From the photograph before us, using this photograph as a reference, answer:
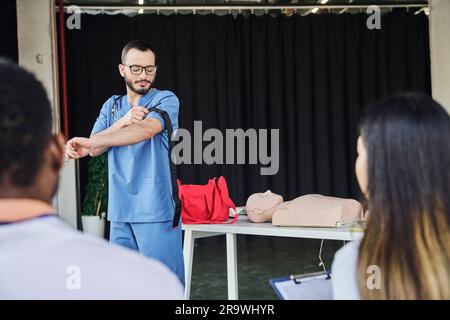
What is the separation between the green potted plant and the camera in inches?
244

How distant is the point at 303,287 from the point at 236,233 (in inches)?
57.2

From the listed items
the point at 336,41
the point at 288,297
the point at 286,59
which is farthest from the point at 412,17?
the point at 288,297

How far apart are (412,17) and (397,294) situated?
21.6 feet

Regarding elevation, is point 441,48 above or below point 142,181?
above

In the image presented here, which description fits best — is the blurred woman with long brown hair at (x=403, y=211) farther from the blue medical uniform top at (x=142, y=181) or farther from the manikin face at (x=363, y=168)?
the blue medical uniform top at (x=142, y=181)

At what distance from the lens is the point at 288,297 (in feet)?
4.08

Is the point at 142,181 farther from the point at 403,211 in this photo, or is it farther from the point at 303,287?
the point at 403,211

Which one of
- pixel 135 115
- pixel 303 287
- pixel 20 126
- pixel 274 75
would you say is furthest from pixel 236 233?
pixel 274 75

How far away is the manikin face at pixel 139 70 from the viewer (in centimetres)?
234

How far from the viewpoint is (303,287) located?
1.29m

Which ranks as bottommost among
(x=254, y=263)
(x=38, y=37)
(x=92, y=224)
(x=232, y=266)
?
(x=254, y=263)

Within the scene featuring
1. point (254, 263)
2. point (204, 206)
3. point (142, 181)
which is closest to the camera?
point (142, 181)

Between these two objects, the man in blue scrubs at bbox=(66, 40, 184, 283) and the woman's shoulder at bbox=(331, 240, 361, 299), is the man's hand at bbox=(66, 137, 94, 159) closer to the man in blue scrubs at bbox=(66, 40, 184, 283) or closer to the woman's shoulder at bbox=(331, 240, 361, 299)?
the man in blue scrubs at bbox=(66, 40, 184, 283)

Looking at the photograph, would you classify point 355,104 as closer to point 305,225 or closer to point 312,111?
point 312,111
